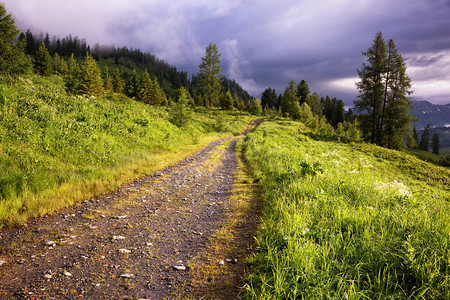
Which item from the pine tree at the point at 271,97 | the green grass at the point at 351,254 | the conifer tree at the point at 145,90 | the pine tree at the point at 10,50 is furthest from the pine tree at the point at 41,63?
the pine tree at the point at 271,97

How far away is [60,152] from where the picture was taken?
8977mm

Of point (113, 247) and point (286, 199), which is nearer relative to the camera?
point (113, 247)

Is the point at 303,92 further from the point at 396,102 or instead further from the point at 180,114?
the point at 180,114

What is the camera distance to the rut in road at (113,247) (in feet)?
9.91

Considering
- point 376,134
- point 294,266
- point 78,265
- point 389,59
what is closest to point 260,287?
point 294,266

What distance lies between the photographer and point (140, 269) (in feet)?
11.5

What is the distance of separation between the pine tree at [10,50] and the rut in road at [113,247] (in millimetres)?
32990

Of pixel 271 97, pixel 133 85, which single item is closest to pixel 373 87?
pixel 133 85

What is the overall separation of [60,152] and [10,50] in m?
29.9

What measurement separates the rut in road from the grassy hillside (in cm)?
82

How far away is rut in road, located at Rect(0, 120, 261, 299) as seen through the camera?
9.91ft

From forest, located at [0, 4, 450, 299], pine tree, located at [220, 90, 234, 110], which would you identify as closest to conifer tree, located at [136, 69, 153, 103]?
pine tree, located at [220, 90, 234, 110]

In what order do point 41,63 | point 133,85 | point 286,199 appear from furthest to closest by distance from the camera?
point 133,85 < point 41,63 < point 286,199

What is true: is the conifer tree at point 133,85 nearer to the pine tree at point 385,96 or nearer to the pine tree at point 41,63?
the pine tree at point 41,63
